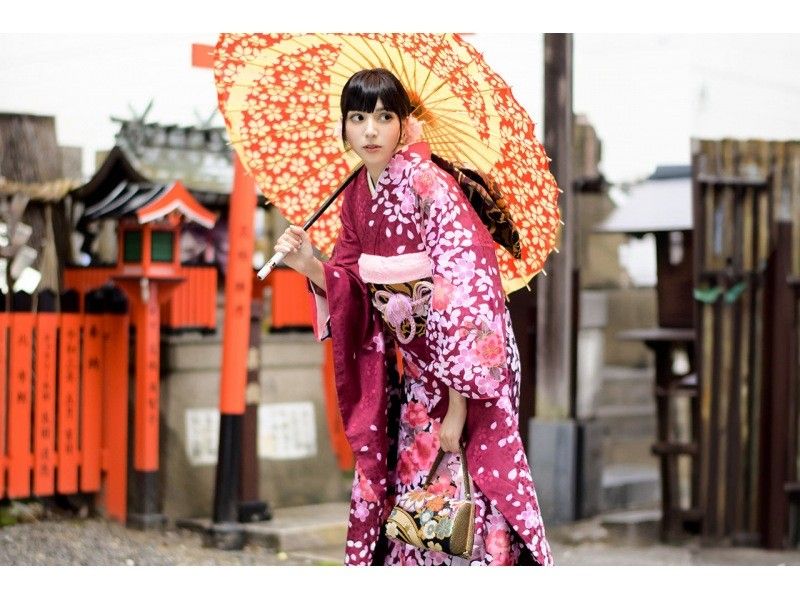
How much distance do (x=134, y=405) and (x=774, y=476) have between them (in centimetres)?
304

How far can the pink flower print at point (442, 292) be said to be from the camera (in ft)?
10.3

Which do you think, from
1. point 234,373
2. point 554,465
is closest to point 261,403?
point 234,373

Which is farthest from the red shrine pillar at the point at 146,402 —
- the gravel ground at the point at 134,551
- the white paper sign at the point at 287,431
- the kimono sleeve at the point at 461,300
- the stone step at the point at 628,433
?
the stone step at the point at 628,433

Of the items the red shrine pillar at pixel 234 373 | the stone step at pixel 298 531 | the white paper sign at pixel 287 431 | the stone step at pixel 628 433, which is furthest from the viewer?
the stone step at pixel 628 433

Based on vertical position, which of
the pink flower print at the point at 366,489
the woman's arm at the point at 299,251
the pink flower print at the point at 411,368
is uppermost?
the woman's arm at the point at 299,251

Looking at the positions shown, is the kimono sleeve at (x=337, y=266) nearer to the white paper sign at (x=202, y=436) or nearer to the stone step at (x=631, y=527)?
the white paper sign at (x=202, y=436)

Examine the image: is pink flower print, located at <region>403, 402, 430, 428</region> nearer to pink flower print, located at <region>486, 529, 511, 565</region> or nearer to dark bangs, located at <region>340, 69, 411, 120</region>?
pink flower print, located at <region>486, 529, 511, 565</region>

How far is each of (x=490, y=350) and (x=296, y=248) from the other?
2.05 feet

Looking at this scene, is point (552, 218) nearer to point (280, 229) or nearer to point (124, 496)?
point (280, 229)

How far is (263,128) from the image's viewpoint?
3.64 metres

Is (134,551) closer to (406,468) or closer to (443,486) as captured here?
(406,468)

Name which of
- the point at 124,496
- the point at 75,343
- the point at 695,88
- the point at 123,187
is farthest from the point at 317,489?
the point at 695,88

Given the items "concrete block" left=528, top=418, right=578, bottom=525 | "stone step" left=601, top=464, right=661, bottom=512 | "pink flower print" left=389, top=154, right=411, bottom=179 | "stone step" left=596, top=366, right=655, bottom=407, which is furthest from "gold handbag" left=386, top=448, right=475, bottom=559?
"stone step" left=596, top=366, right=655, bottom=407

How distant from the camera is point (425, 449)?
334 cm
